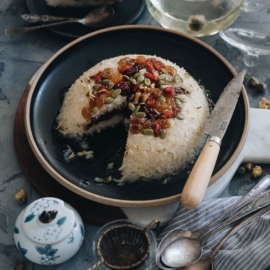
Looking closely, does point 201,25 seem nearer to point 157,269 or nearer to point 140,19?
point 140,19

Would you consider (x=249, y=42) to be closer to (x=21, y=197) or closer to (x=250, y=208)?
(x=250, y=208)

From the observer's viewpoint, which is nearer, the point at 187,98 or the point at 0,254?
the point at 0,254

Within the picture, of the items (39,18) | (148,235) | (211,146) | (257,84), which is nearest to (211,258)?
(148,235)

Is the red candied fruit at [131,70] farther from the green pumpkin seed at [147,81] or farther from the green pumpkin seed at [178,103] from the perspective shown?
the green pumpkin seed at [178,103]

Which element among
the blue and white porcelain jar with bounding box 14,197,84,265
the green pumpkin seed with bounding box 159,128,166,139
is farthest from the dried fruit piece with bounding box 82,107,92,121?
the blue and white porcelain jar with bounding box 14,197,84,265

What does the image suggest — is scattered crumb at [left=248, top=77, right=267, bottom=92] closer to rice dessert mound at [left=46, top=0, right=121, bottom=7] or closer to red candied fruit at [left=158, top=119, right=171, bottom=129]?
red candied fruit at [left=158, top=119, right=171, bottom=129]

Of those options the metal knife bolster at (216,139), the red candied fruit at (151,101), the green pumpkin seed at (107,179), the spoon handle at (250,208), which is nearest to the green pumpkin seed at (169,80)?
the red candied fruit at (151,101)

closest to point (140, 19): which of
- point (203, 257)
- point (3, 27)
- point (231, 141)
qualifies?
point (3, 27)
